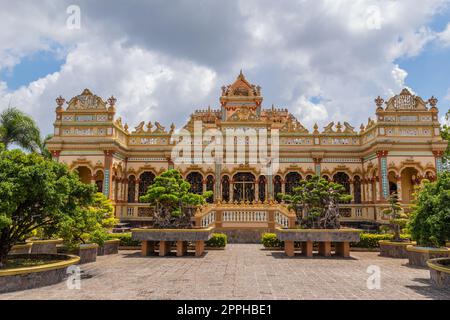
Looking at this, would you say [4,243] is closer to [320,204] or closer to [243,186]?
[320,204]

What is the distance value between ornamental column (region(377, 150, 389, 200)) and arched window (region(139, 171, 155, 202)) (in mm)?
16060

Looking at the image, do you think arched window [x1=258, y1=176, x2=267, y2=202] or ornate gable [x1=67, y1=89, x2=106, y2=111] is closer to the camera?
ornate gable [x1=67, y1=89, x2=106, y2=111]

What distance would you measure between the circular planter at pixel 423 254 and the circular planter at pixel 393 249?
1863 mm

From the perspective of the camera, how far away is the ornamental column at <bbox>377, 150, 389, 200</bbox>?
22.5m

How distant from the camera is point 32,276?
8.38m

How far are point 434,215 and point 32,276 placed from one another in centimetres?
1024

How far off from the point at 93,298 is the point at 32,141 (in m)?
19.8

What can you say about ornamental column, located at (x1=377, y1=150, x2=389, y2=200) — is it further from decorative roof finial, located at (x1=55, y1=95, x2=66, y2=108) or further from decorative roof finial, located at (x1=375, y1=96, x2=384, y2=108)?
decorative roof finial, located at (x1=55, y1=95, x2=66, y2=108)

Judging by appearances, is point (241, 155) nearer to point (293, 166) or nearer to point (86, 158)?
point (293, 166)

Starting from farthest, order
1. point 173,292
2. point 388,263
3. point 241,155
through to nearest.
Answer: point 241,155
point 388,263
point 173,292

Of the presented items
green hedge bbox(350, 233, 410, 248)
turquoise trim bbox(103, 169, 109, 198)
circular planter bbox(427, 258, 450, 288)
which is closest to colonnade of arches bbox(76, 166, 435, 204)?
turquoise trim bbox(103, 169, 109, 198)

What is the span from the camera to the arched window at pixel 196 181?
25.8 m

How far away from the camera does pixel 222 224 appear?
18.6 metres
